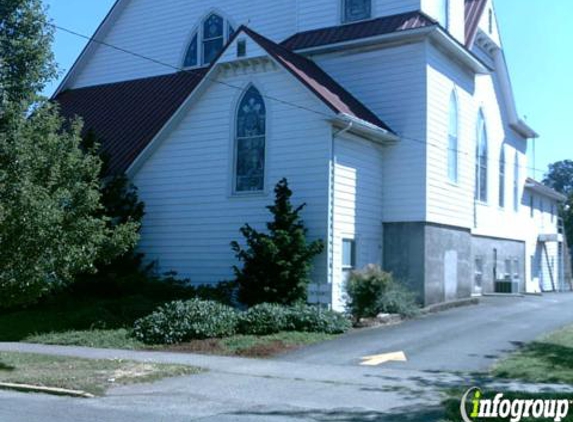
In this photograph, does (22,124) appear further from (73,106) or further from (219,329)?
(73,106)

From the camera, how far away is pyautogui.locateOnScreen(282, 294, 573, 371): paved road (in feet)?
45.2

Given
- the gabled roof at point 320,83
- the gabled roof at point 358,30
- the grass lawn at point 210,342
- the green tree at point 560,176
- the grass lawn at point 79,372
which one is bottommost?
the grass lawn at point 79,372

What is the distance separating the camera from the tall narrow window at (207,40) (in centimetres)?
2984

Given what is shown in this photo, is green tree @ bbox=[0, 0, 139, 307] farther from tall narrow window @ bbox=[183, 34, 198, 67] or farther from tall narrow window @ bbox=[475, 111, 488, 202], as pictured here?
tall narrow window @ bbox=[475, 111, 488, 202]

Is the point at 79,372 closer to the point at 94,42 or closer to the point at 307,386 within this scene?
the point at 307,386

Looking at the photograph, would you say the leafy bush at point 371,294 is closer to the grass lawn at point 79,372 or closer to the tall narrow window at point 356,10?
the grass lawn at point 79,372

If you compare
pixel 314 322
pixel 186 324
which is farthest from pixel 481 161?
pixel 186 324

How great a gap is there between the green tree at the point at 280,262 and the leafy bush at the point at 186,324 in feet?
6.88

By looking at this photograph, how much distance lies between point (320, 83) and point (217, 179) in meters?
4.34

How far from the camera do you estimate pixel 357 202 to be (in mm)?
21859

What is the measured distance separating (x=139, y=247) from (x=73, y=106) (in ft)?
33.1

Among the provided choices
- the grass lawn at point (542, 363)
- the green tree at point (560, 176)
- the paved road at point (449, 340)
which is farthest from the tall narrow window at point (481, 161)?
the green tree at point (560, 176)

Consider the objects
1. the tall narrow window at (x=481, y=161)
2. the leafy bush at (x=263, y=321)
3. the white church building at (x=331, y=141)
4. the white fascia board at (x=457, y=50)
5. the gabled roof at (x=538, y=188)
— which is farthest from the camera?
the gabled roof at (x=538, y=188)

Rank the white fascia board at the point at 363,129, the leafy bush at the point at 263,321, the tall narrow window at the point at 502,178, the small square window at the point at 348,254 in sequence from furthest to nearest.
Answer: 1. the tall narrow window at the point at 502,178
2. the small square window at the point at 348,254
3. the white fascia board at the point at 363,129
4. the leafy bush at the point at 263,321
